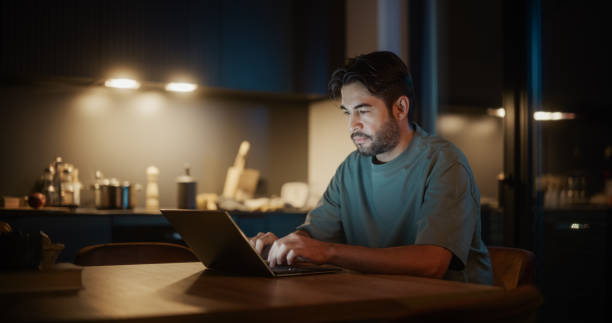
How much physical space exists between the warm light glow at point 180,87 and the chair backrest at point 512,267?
2.37m

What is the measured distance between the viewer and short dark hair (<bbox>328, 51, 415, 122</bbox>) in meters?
1.74

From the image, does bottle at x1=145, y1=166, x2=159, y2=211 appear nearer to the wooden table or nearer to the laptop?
the laptop

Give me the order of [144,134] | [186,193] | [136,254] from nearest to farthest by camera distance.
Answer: [136,254] < [186,193] < [144,134]

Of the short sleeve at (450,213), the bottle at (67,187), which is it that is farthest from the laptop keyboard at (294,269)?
the bottle at (67,187)

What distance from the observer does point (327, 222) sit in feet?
6.03

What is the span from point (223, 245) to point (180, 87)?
2456 millimetres

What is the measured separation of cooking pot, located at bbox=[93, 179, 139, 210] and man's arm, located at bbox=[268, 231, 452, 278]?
2.13 metres

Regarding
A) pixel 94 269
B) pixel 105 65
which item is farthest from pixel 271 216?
pixel 94 269

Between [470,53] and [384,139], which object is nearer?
[384,139]

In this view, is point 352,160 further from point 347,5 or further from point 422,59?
point 347,5

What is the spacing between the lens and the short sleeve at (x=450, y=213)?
1422mm

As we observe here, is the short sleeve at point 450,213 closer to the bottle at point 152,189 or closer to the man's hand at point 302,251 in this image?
the man's hand at point 302,251

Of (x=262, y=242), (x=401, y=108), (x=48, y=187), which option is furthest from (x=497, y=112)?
(x=48, y=187)

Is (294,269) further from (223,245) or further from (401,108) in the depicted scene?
(401,108)
